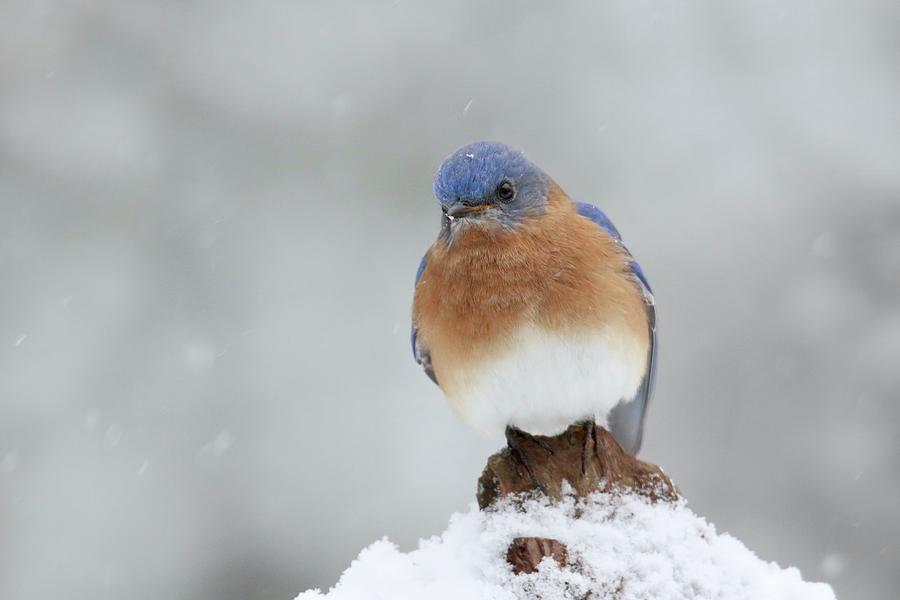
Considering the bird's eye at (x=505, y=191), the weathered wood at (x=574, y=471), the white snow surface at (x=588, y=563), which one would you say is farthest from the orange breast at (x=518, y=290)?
the white snow surface at (x=588, y=563)

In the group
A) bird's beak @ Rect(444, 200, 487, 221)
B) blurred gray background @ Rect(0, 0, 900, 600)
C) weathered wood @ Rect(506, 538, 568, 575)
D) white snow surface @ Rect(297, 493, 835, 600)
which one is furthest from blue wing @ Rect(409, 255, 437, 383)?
blurred gray background @ Rect(0, 0, 900, 600)

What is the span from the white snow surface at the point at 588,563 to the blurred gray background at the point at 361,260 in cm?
341

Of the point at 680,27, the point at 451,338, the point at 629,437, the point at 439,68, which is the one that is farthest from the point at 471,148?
the point at 680,27

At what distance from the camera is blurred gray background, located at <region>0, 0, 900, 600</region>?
660 centimetres

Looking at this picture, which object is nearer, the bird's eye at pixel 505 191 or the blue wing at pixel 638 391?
the bird's eye at pixel 505 191

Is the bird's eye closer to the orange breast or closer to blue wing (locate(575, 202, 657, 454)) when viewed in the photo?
the orange breast

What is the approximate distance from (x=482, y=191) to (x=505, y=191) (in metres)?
0.12

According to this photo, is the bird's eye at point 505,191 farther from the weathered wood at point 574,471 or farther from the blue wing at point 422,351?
the weathered wood at point 574,471

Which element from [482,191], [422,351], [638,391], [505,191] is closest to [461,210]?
[482,191]

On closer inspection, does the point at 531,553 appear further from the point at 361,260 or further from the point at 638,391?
the point at 361,260

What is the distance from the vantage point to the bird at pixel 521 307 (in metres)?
4.09

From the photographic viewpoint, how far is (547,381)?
4098 millimetres

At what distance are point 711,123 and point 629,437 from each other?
322 centimetres

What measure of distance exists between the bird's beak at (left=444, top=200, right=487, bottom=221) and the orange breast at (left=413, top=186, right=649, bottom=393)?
7cm
